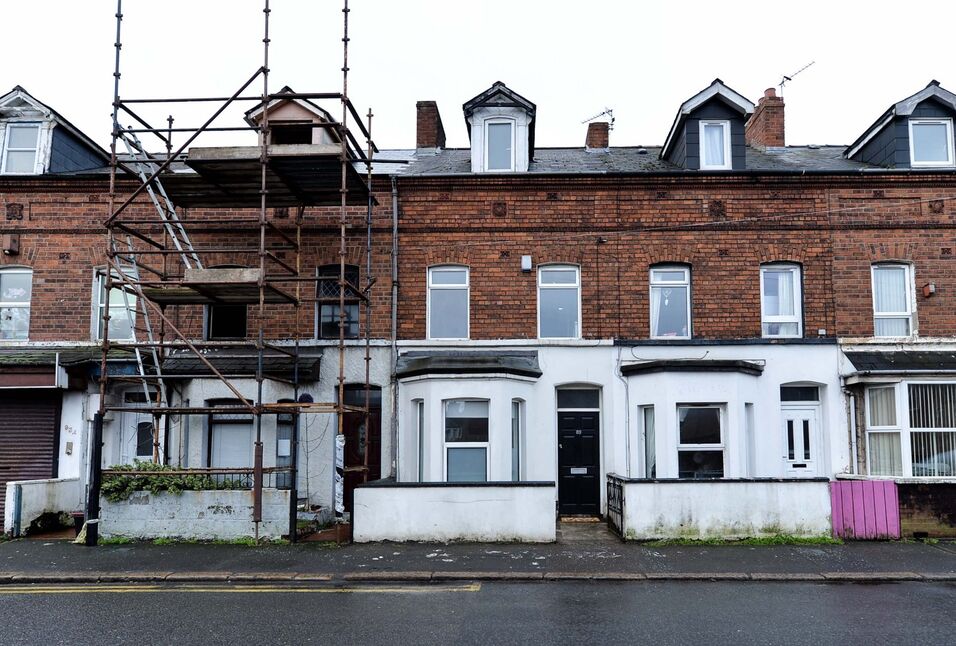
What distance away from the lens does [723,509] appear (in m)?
13.7

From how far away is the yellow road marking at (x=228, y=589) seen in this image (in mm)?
10570

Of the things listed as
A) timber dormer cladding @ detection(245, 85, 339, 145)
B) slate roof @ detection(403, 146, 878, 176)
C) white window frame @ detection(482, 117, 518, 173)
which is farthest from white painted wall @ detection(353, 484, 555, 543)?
timber dormer cladding @ detection(245, 85, 339, 145)

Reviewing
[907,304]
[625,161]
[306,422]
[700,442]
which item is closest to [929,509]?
[700,442]

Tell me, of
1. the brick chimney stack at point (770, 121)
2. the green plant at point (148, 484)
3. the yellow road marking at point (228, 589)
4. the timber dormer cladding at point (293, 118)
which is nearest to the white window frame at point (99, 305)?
the green plant at point (148, 484)

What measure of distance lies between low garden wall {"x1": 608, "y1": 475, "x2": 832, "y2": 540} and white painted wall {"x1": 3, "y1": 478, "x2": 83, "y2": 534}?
10.3 m

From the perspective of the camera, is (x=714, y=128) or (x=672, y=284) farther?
(x=714, y=128)

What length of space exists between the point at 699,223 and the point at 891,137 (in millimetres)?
4632

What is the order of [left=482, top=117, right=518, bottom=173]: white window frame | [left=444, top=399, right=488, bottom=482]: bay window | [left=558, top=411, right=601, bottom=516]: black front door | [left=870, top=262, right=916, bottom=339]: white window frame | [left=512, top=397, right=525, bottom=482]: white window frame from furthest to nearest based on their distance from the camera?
[left=482, top=117, right=518, bottom=173]: white window frame
[left=870, top=262, right=916, bottom=339]: white window frame
[left=558, top=411, right=601, bottom=516]: black front door
[left=512, top=397, right=525, bottom=482]: white window frame
[left=444, top=399, right=488, bottom=482]: bay window

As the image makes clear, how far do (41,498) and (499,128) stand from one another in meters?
11.6

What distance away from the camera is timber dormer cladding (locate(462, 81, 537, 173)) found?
1814 cm

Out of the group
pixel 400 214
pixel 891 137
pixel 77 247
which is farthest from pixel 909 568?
pixel 77 247

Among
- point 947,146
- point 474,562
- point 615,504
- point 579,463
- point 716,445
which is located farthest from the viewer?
point 947,146

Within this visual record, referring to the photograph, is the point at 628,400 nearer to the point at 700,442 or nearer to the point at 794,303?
the point at 700,442

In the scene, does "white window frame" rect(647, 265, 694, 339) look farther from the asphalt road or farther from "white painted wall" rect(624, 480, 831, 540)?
the asphalt road
